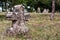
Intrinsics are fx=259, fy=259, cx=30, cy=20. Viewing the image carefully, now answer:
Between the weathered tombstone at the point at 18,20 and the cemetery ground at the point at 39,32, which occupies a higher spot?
the weathered tombstone at the point at 18,20

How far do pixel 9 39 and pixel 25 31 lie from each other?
1.80m

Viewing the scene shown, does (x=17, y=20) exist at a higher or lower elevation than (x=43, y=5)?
higher

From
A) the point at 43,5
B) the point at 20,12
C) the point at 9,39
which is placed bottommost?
the point at 43,5

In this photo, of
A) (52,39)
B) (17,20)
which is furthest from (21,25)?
(52,39)

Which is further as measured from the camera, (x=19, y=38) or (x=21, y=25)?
(x=21, y=25)

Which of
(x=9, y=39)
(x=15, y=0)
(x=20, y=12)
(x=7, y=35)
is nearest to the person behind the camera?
(x=9, y=39)

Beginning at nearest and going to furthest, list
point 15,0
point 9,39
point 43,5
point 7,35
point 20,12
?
point 9,39 → point 7,35 → point 20,12 → point 15,0 → point 43,5

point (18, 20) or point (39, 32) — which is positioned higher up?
point (18, 20)

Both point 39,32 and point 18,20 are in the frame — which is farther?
point 39,32

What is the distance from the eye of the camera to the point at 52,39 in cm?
1152

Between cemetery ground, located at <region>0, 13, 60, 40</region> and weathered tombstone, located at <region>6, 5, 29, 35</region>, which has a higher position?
weathered tombstone, located at <region>6, 5, 29, 35</region>

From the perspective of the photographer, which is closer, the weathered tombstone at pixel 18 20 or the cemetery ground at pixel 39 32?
the cemetery ground at pixel 39 32

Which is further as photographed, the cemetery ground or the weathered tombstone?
the weathered tombstone

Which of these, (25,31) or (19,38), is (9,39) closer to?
(19,38)
